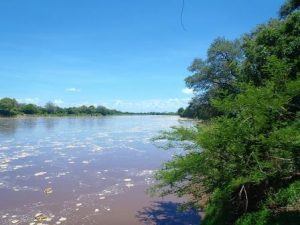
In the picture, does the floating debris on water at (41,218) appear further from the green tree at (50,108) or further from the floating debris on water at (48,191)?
the green tree at (50,108)

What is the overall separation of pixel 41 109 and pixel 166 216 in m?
147

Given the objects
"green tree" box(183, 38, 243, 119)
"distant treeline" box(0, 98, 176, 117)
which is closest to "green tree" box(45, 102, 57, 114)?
"distant treeline" box(0, 98, 176, 117)

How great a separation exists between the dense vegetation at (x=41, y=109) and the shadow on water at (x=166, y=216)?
12431 cm

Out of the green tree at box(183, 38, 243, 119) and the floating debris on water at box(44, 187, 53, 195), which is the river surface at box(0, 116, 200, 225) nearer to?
the floating debris on water at box(44, 187, 53, 195)

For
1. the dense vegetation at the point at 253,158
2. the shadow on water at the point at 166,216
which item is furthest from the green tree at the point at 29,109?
the dense vegetation at the point at 253,158

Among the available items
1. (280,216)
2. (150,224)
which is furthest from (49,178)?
(280,216)

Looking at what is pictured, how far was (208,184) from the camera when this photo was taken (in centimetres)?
1000

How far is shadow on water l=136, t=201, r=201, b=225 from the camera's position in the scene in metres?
13.5

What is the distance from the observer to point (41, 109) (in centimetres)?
15238

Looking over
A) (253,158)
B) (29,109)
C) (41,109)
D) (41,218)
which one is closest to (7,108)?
(29,109)

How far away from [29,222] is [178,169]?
6.59m

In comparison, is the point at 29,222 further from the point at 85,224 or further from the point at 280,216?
the point at 280,216

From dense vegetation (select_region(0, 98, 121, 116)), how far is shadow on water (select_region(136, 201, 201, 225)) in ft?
408

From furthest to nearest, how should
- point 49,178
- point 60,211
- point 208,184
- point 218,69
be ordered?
point 218,69 → point 49,178 → point 60,211 → point 208,184
